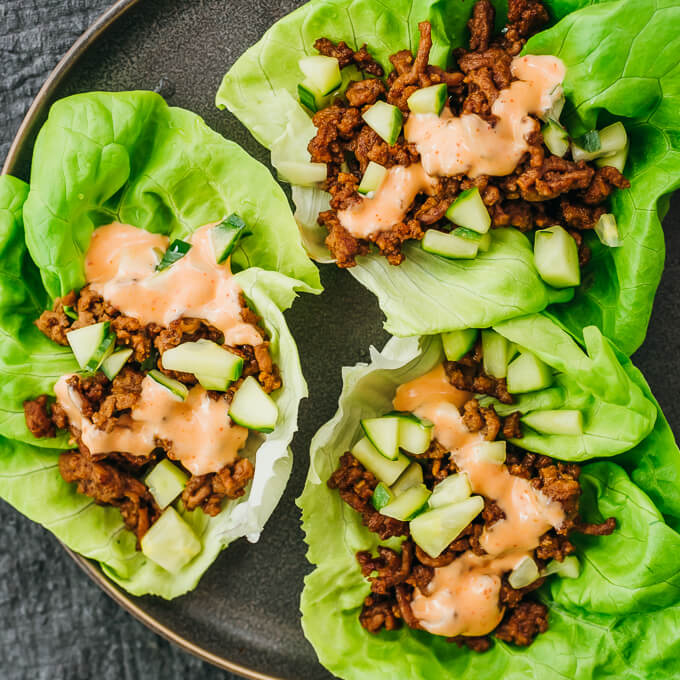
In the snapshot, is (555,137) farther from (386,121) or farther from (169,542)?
(169,542)

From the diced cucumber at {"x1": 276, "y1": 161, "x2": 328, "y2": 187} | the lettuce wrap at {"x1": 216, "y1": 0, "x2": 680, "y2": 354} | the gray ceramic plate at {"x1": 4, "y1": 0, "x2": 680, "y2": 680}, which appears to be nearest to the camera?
the lettuce wrap at {"x1": 216, "y1": 0, "x2": 680, "y2": 354}

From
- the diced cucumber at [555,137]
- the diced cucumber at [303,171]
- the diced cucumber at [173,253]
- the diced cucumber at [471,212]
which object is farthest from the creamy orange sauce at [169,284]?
the diced cucumber at [555,137]

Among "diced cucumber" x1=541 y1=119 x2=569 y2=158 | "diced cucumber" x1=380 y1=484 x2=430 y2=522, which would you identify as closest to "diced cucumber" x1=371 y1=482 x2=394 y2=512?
"diced cucumber" x1=380 y1=484 x2=430 y2=522

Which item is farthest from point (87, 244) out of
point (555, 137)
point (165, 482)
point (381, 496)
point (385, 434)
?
point (555, 137)

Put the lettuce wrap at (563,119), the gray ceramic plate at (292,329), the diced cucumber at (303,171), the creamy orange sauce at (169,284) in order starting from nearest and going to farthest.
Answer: the lettuce wrap at (563,119)
the creamy orange sauce at (169,284)
the diced cucumber at (303,171)
the gray ceramic plate at (292,329)

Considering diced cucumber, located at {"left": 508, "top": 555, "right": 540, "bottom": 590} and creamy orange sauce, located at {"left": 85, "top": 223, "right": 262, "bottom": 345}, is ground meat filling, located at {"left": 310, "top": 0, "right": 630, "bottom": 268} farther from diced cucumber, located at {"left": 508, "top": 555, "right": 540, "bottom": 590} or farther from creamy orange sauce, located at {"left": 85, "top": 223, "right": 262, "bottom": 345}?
diced cucumber, located at {"left": 508, "top": 555, "right": 540, "bottom": 590}

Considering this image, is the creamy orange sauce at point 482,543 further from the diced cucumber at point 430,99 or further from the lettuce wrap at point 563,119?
the diced cucumber at point 430,99

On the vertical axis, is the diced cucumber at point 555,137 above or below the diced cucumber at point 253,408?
above
